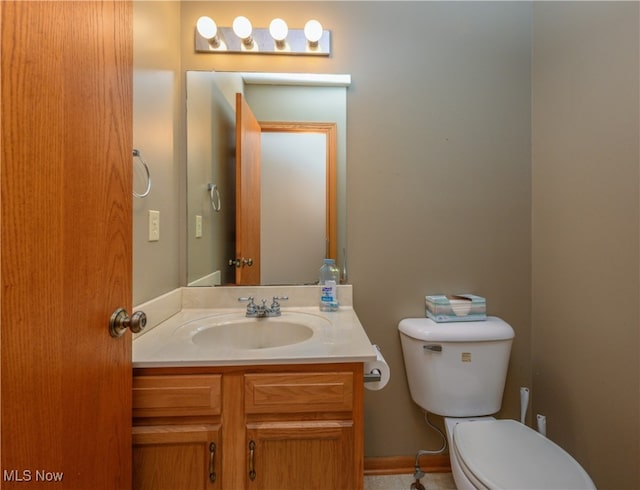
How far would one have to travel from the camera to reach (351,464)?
0.83 meters

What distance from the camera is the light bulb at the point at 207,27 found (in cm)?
129

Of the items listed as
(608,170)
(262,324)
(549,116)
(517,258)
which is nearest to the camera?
(608,170)

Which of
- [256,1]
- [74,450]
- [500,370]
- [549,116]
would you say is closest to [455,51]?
[549,116]

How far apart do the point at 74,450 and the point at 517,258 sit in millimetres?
1703

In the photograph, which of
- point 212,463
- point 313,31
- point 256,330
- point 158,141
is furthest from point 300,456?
point 313,31

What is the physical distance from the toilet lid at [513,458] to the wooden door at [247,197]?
3.38 feet

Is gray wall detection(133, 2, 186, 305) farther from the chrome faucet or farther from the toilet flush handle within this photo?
the toilet flush handle

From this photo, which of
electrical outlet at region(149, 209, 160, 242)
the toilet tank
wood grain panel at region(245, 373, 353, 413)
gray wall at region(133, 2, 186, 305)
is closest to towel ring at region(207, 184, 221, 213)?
gray wall at region(133, 2, 186, 305)

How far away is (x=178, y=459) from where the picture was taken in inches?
32.1

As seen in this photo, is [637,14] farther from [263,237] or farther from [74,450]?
[74,450]

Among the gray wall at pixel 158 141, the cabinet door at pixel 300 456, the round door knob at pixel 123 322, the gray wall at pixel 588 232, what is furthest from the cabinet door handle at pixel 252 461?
the gray wall at pixel 588 232

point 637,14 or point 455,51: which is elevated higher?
point 455,51

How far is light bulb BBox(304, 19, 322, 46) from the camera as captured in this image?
4.28 feet

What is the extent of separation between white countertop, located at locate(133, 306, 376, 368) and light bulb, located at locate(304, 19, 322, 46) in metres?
1.24
